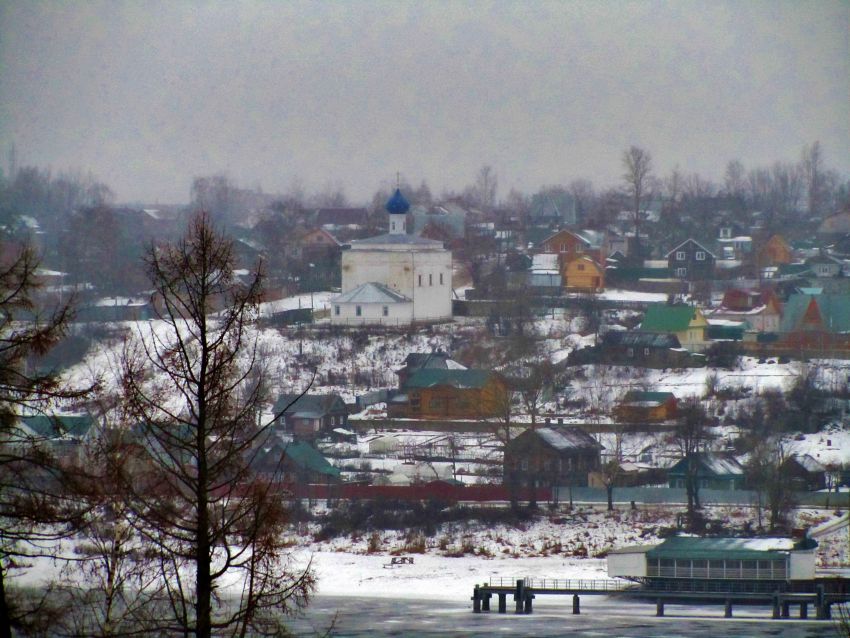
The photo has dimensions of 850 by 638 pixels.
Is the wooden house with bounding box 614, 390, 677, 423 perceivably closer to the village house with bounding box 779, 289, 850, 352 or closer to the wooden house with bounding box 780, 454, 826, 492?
the wooden house with bounding box 780, 454, 826, 492

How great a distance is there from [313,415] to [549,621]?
6.72m

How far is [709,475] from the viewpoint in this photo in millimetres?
14914

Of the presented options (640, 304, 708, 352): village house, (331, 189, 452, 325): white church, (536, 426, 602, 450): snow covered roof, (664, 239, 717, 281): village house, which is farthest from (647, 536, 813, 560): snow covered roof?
(664, 239, 717, 281): village house

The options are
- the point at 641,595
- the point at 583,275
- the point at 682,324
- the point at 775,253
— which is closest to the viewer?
the point at 641,595

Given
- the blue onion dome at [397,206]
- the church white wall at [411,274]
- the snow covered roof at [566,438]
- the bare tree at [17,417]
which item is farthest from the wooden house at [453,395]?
the bare tree at [17,417]

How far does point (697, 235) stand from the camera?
30.4 metres

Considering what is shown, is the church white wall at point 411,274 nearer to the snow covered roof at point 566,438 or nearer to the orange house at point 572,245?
the orange house at point 572,245

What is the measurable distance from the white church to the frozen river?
34.6 ft

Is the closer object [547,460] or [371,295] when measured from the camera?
[547,460]

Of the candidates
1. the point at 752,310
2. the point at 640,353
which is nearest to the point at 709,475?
the point at 640,353

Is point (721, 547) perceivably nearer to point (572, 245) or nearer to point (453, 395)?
point (453, 395)

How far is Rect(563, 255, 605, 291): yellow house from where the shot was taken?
2503 centimetres

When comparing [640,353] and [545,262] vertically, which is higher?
[545,262]

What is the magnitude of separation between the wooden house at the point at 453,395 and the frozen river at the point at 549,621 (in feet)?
18.9
